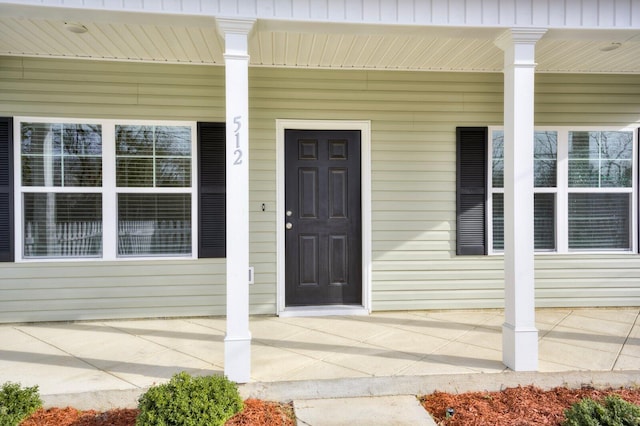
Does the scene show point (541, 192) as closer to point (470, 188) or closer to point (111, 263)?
point (470, 188)

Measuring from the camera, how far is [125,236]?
4383 millimetres

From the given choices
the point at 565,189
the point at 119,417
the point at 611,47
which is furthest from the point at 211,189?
the point at 611,47

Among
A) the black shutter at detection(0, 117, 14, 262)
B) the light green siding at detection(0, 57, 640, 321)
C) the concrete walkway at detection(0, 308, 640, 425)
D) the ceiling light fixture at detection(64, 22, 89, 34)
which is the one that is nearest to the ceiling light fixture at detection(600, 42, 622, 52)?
the light green siding at detection(0, 57, 640, 321)

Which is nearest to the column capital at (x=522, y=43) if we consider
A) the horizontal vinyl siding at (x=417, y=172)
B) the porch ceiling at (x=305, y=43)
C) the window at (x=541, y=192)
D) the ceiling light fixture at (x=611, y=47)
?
the porch ceiling at (x=305, y=43)

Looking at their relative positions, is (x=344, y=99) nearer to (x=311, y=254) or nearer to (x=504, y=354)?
(x=311, y=254)

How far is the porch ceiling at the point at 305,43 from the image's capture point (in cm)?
307

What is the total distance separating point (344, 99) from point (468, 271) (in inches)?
85.5

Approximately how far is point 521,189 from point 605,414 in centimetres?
148

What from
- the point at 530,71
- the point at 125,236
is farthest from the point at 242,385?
the point at 530,71

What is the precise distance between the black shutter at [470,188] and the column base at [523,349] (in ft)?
5.12

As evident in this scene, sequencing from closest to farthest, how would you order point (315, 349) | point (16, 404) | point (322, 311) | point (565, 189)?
point (16, 404) → point (315, 349) → point (322, 311) → point (565, 189)

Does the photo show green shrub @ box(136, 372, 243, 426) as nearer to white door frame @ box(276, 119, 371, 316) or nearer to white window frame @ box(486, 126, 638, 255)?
white door frame @ box(276, 119, 371, 316)

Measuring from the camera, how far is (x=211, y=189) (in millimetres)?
4391

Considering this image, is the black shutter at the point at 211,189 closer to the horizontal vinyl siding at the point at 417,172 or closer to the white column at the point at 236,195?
the horizontal vinyl siding at the point at 417,172
